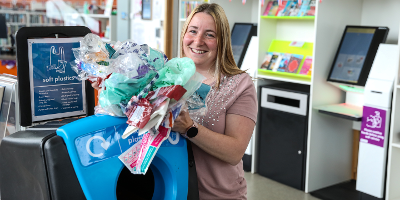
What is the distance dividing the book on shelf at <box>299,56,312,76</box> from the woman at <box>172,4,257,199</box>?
7.34 ft

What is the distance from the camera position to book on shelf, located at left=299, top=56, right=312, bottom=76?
3.59 m

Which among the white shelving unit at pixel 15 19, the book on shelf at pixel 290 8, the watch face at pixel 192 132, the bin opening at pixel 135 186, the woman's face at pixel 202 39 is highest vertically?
the book on shelf at pixel 290 8

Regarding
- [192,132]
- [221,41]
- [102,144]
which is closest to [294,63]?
[221,41]

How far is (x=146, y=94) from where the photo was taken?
930 mm

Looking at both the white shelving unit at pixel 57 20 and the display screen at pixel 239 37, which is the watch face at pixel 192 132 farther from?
the white shelving unit at pixel 57 20

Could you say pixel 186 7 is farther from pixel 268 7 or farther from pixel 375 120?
pixel 375 120

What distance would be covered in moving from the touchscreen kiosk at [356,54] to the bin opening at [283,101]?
418 millimetres

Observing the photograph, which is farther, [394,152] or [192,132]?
[394,152]

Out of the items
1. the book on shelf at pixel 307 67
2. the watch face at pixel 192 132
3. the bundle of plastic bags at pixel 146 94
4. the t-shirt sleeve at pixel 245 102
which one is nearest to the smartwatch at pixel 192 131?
the watch face at pixel 192 132

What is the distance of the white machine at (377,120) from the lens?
296 cm

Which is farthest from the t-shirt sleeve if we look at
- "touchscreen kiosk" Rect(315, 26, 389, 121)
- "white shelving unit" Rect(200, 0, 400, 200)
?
"white shelving unit" Rect(200, 0, 400, 200)

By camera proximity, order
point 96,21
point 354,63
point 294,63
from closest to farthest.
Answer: point 354,63 < point 294,63 < point 96,21

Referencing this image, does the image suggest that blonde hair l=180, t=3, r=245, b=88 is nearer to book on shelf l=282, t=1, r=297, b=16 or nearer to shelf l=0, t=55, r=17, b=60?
book on shelf l=282, t=1, r=297, b=16

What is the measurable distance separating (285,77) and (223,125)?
2512mm
